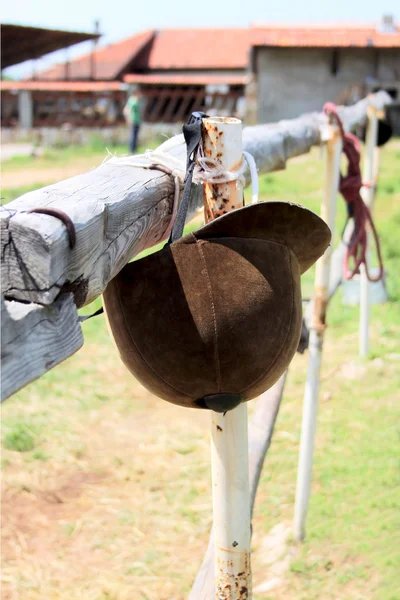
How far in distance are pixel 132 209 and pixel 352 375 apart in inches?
149

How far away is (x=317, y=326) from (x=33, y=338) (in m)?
2.15

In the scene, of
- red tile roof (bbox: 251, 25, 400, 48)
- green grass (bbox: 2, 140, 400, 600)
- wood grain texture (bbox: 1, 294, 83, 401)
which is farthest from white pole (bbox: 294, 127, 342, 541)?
red tile roof (bbox: 251, 25, 400, 48)

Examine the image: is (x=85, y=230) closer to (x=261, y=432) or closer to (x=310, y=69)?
(x=261, y=432)

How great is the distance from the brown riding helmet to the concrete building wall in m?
19.5

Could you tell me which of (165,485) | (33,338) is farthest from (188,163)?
(165,485)

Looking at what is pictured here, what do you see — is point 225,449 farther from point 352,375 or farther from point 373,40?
point 373,40

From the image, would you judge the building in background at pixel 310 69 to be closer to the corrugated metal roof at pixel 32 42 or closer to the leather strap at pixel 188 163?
the corrugated metal roof at pixel 32 42

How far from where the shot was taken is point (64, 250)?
907mm

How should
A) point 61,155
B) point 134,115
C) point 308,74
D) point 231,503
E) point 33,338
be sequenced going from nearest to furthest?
1. point 33,338
2. point 231,503
3. point 134,115
4. point 61,155
5. point 308,74

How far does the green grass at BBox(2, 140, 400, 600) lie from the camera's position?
285cm

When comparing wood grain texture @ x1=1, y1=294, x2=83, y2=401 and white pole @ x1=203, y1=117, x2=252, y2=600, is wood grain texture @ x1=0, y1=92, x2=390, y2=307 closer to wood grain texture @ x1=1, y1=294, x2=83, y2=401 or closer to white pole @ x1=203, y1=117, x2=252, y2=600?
wood grain texture @ x1=1, y1=294, x2=83, y2=401

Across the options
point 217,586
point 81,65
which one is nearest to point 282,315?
point 217,586

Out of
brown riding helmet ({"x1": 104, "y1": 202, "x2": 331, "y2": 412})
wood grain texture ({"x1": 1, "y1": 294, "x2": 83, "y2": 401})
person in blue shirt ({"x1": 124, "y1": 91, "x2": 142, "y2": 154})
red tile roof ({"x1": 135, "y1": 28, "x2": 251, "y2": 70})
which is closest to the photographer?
wood grain texture ({"x1": 1, "y1": 294, "x2": 83, "y2": 401})

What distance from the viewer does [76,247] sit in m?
0.95
